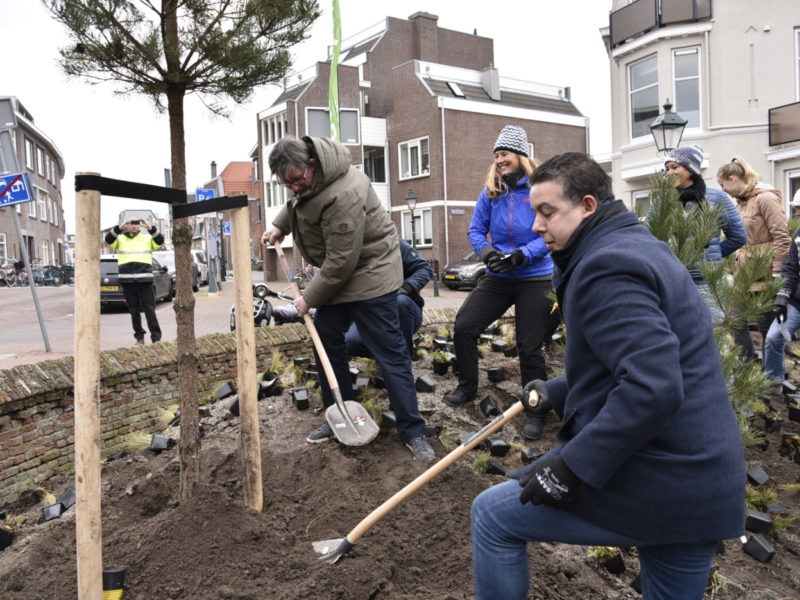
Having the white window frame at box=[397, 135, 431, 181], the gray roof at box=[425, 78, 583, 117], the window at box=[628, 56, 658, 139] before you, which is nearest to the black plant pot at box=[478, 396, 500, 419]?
the window at box=[628, 56, 658, 139]

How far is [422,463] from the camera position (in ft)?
13.0

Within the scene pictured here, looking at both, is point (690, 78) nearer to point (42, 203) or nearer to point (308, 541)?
point (308, 541)

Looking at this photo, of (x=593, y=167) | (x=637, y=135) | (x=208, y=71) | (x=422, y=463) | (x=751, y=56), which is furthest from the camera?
(x=637, y=135)

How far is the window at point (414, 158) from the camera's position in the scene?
31703 millimetres

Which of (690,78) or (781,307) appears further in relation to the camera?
(690,78)

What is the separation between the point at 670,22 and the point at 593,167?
1961 centimetres

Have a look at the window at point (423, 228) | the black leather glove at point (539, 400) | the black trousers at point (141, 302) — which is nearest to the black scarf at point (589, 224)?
the black leather glove at point (539, 400)

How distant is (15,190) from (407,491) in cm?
845

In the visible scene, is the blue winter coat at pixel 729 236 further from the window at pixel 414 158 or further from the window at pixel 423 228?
the window at pixel 414 158

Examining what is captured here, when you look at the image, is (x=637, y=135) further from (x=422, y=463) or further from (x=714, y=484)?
(x=714, y=484)

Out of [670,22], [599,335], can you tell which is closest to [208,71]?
[599,335]

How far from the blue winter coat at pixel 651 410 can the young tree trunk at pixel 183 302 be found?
6.59 feet

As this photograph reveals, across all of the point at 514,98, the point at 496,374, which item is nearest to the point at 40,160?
the point at 514,98

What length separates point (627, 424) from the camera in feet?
5.66
